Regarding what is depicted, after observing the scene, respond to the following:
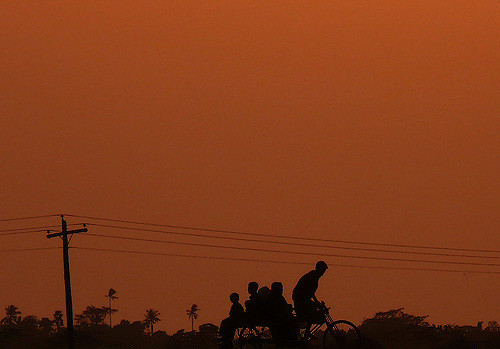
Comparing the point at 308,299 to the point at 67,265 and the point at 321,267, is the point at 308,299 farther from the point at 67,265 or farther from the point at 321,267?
the point at 67,265

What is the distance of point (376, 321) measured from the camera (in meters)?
53.8

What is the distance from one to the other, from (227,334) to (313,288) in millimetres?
2709

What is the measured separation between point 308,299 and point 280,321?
994mm

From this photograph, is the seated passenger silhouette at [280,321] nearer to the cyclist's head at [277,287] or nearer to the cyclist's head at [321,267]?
the cyclist's head at [277,287]

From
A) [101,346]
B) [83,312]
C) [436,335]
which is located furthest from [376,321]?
[83,312]

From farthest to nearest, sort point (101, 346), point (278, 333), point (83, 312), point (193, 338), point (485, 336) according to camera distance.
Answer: point (83, 312)
point (101, 346)
point (193, 338)
point (485, 336)
point (278, 333)

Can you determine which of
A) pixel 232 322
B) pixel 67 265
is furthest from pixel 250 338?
pixel 67 265

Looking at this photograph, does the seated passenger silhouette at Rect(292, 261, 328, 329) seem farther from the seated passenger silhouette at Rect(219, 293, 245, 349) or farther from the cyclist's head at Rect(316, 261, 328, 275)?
the seated passenger silhouette at Rect(219, 293, 245, 349)

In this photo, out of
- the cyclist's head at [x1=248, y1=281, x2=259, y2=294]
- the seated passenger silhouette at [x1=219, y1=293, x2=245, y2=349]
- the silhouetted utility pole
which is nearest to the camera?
the cyclist's head at [x1=248, y1=281, x2=259, y2=294]

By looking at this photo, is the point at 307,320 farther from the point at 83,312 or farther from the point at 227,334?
the point at 83,312

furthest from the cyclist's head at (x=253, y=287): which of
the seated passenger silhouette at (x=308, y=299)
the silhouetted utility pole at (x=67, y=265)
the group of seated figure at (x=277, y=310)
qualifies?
the silhouetted utility pole at (x=67, y=265)

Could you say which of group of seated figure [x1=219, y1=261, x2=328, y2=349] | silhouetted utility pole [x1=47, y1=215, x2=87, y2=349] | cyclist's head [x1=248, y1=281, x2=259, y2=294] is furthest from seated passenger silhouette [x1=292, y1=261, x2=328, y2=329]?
silhouetted utility pole [x1=47, y1=215, x2=87, y2=349]

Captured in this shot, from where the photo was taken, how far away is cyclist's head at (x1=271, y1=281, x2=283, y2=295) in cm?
3125

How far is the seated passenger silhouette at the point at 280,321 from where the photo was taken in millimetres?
31172
